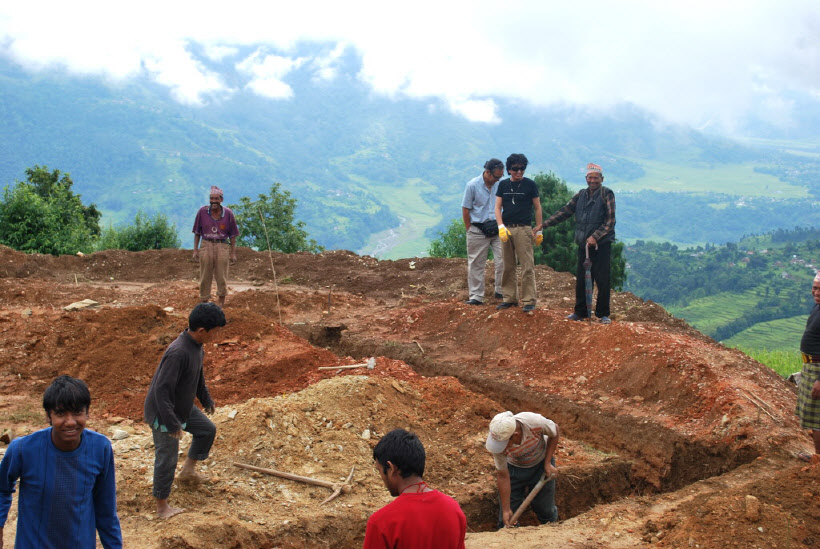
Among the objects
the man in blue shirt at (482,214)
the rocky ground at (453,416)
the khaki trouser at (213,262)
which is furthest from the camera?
the khaki trouser at (213,262)

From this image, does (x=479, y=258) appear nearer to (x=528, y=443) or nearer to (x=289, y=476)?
(x=528, y=443)

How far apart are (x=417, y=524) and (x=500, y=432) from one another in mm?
2261

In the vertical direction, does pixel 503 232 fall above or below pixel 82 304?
above

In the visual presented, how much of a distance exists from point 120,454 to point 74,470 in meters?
2.96

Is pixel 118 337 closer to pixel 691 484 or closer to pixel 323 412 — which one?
pixel 323 412

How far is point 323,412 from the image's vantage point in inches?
266

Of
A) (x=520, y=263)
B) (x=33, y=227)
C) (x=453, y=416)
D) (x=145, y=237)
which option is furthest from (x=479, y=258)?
(x=145, y=237)

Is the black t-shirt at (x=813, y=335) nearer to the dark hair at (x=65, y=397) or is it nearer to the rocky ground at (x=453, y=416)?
the rocky ground at (x=453, y=416)

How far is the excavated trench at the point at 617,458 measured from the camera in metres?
6.42

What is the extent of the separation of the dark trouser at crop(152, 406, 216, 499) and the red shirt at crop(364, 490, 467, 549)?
244cm

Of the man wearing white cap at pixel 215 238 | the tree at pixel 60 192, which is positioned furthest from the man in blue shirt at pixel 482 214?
the tree at pixel 60 192

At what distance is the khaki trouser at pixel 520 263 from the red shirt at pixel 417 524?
6.88m

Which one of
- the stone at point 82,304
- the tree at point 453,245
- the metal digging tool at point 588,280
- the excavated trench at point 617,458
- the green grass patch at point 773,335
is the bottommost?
the green grass patch at point 773,335

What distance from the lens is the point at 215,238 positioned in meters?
10.5
